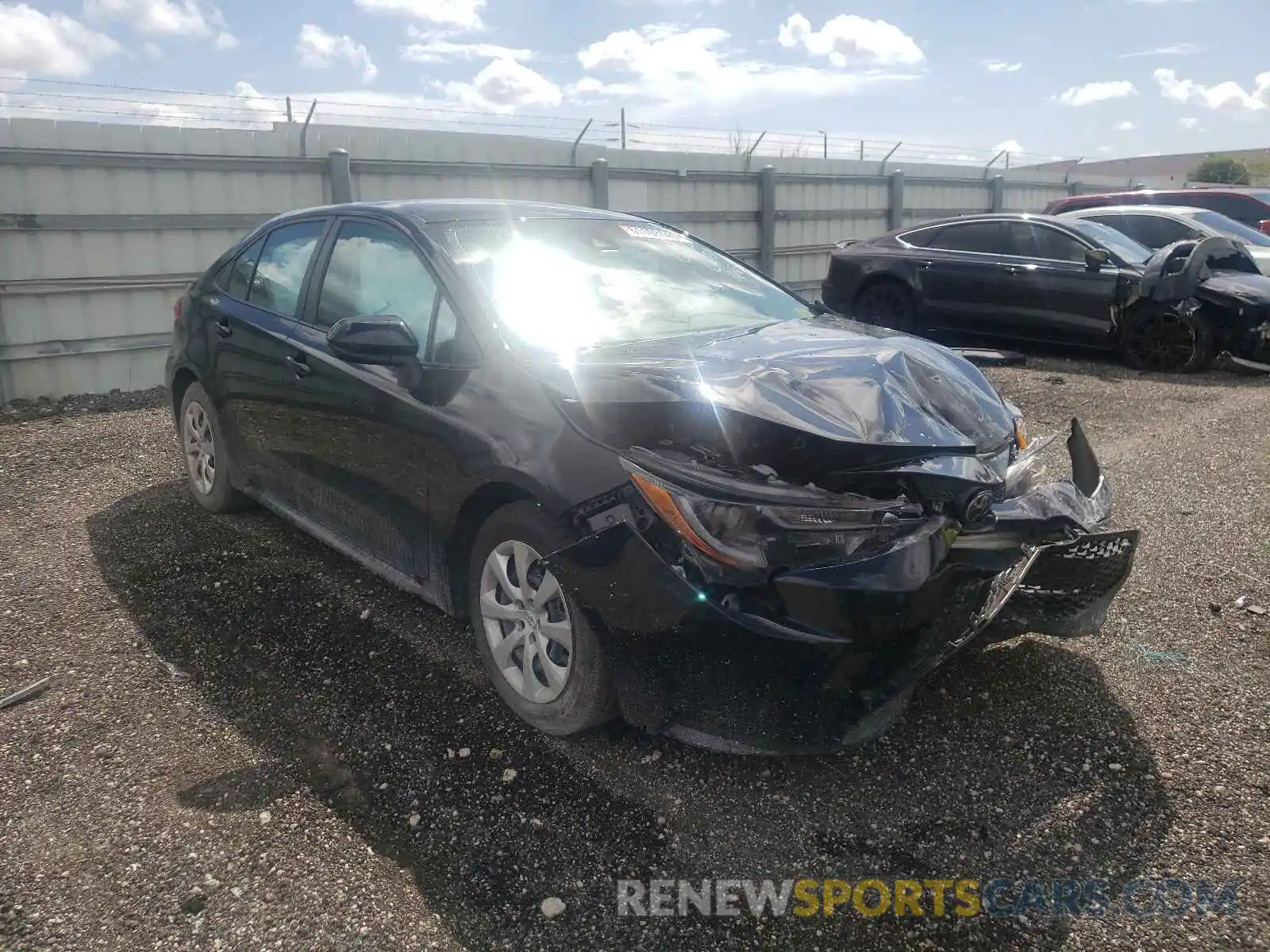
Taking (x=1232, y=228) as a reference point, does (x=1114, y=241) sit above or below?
below

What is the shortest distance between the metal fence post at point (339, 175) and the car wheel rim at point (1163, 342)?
754cm

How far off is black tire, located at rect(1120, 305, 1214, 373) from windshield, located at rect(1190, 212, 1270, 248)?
8.44 feet

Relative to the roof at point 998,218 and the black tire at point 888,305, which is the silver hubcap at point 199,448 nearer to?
the black tire at point 888,305

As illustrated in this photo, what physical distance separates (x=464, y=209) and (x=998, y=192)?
1806 centimetres

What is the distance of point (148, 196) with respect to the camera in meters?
8.19

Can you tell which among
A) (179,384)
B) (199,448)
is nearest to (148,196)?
(179,384)

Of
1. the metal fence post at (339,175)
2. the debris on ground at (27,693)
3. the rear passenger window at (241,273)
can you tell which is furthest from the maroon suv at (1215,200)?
the debris on ground at (27,693)

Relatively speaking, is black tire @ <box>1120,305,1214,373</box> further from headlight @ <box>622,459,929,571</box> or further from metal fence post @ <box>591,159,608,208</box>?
Answer: headlight @ <box>622,459,929,571</box>

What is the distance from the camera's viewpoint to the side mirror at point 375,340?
3031 millimetres

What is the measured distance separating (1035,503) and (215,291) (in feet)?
13.1

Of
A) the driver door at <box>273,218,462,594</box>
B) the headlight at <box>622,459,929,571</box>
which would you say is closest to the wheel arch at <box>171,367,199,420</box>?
the driver door at <box>273,218,462,594</box>

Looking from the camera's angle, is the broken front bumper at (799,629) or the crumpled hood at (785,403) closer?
the broken front bumper at (799,629)

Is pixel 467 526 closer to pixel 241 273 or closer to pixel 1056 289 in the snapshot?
pixel 241 273

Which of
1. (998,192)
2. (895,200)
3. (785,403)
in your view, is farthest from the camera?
(998,192)
